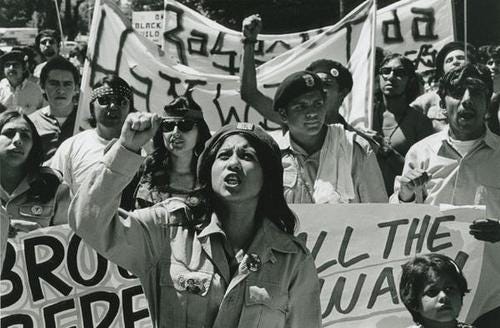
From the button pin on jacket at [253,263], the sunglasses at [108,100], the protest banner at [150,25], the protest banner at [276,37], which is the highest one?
the protest banner at [150,25]

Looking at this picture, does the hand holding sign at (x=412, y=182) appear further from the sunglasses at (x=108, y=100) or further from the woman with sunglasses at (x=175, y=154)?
the sunglasses at (x=108, y=100)

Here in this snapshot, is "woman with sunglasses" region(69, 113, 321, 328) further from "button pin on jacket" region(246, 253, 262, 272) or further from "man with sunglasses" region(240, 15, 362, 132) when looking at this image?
"man with sunglasses" region(240, 15, 362, 132)

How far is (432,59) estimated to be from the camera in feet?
26.9

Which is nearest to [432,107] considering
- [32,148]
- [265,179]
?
[32,148]

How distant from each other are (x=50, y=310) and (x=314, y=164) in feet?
4.82

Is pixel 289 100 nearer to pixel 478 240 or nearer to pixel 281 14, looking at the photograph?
pixel 478 240

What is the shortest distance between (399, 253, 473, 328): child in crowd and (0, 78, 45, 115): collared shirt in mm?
5158

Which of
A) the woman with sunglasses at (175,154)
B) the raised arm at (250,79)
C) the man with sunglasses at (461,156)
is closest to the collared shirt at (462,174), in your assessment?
the man with sunglasses at (461,156)

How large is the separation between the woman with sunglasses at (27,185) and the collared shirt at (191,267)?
5.69 feet

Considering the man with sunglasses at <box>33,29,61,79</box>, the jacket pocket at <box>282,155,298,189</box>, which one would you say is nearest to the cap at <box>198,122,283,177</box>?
the jacket pocket at <box>282,155,298,189</box>

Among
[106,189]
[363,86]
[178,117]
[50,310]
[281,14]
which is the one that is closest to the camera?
[106,189]

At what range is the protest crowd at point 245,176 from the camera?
2.70 m

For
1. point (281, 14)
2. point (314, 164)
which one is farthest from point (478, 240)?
point (281, 14)

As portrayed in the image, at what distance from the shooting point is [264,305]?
2.73 metres
